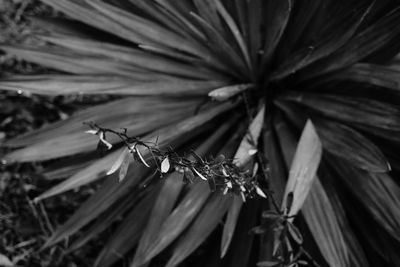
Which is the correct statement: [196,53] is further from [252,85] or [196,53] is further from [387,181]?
[387,181]

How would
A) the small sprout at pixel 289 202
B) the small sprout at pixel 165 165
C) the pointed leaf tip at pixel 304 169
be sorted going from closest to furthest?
1. the small sprout at pixel 165 165
2. the small sprout at pixel 289 202
3. the pointed leaf tip at pixel 304 169

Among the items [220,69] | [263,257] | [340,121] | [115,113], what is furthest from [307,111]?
[115,113]

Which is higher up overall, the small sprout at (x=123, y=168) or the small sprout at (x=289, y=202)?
the small sprout at (x=123, y=168)

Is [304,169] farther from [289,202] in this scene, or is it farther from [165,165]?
[165,165]

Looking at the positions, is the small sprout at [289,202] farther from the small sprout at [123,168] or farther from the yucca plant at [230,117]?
the small sprout at [123,168]

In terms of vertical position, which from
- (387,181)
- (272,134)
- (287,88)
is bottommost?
(387,181)

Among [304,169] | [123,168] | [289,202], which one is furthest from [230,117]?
[123,168]

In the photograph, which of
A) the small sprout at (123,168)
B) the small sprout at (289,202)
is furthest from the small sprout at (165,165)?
the small sprout at (289,202)

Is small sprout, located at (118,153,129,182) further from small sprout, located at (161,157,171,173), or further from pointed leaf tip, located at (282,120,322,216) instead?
pointed leaf tip, located at (282,120,322,216)
